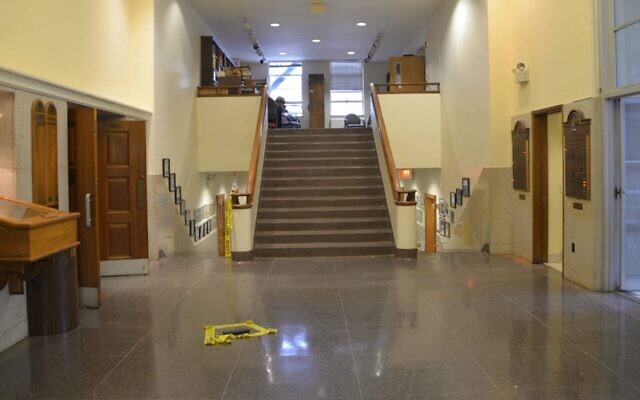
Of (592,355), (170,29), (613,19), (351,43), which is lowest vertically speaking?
(592,355)

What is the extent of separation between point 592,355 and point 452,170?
7.03 metres

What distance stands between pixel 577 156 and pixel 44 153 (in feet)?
18.1

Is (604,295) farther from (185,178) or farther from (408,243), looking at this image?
(185,178)

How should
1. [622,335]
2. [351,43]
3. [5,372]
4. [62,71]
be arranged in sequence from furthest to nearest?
[351,43]
[62,71]
[622,335]
[5,372]

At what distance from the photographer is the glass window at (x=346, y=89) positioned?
19750 millimetres

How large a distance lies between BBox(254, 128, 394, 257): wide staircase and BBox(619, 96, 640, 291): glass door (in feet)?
11.1

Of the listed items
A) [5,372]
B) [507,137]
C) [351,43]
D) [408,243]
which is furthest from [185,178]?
[351,43]

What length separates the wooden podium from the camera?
12.9 feet

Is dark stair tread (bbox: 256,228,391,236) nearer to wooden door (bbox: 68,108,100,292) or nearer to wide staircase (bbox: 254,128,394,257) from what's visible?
wide staircase (bbox: 254,128,394,257)

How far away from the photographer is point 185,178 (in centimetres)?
1057

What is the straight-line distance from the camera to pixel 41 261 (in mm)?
4508

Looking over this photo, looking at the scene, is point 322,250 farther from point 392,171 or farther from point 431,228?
point 431,228

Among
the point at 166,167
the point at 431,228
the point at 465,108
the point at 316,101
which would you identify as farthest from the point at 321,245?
the point at 316,101

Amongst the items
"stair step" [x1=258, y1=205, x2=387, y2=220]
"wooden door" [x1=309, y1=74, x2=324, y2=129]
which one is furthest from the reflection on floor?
"wooden door" [x1=309, y1=74, x2=324, y2=129]
